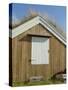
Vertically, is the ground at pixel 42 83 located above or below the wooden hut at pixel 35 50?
below

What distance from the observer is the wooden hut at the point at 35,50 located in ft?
5.61

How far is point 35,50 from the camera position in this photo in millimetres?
1748

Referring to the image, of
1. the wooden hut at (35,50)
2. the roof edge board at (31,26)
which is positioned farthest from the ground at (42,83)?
the roof edge board at (31,26)

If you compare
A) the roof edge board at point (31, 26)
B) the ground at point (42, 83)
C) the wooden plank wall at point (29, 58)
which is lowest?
the ground at point (42, 83)

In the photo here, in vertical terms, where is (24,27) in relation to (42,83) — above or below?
above

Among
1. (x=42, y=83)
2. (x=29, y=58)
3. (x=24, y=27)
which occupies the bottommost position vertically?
(x=42, y=83)

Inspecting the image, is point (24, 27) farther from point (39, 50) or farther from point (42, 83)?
point (42, 83)

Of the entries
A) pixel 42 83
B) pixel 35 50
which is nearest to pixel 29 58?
pixel 35 50

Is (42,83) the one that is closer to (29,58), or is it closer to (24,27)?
(29,58)

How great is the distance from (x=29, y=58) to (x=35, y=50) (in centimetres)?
6

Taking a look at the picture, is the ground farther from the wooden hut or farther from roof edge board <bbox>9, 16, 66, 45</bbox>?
roof edge board <bbox>9, 16, 66, 45</bbox>

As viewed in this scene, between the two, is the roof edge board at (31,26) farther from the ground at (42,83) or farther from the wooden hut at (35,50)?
the ground at (42,83)

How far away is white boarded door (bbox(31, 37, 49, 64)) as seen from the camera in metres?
1.75

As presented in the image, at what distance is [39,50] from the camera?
5.75ft
